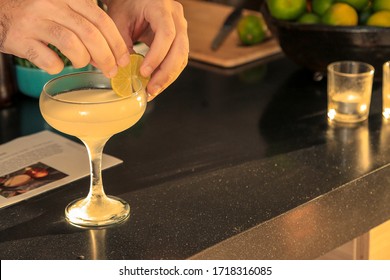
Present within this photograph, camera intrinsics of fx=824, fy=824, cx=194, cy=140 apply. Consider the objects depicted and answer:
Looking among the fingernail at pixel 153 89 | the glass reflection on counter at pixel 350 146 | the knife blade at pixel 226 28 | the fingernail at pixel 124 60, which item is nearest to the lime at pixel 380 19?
the glass reflection on counter at pixel 350 146

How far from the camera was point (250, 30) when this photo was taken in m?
2.27

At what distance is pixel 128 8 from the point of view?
156cm

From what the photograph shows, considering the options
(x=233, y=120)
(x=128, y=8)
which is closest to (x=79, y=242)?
(x=128, y=8)

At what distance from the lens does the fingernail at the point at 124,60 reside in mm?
1313

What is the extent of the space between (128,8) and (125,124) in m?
0.34

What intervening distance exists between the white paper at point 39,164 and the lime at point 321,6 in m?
0.66

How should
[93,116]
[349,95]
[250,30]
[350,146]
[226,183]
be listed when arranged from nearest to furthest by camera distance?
1. [93,116]
2. [226,183]
3. [350,146]
4. [349,95]
5. [250,30]

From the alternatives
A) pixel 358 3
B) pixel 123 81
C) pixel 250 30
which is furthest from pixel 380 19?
pixel 123 81

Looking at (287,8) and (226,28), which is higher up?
(287,8)

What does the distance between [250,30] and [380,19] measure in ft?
1.64

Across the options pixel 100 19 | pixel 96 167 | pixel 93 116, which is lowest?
pixel 96 167

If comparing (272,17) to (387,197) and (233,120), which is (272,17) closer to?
(233,120)

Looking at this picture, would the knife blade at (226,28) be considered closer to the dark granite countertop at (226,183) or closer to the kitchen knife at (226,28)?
the kitchen knife at (226,28)

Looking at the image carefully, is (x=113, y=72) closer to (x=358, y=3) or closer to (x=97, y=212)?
(x=97, y=212)
